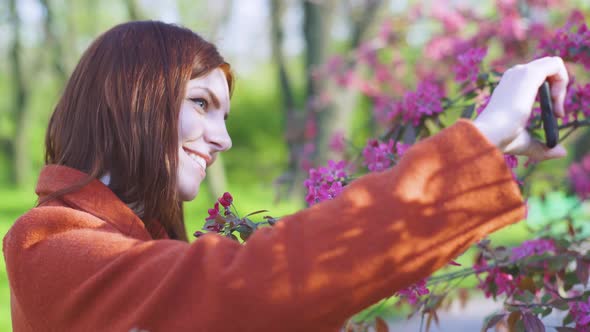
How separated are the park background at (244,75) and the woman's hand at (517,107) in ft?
2.71

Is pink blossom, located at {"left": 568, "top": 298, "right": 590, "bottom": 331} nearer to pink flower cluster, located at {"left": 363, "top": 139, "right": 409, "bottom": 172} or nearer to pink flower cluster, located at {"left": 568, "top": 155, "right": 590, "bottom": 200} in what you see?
pink flower cluster, located at {"left": 363, "top": 139, "right": 409, "bottom": 172}

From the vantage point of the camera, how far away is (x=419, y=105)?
1940 mm

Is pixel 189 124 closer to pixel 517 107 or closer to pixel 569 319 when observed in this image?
pixel 517 107

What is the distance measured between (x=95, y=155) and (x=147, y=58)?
21cm

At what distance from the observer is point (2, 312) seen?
5305 millimetres

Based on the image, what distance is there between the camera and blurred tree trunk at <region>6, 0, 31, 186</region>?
14.3m

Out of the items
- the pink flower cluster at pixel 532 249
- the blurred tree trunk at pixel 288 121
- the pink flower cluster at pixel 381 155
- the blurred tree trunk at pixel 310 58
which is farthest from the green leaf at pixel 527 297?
the blurred tree trunk at pixel 310 58

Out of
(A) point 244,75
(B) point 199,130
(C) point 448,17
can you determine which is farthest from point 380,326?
(A) point 244,75

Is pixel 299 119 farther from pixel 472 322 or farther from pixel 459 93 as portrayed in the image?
pixel 459 93

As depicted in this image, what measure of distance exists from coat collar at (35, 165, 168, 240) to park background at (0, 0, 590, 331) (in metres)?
0.48

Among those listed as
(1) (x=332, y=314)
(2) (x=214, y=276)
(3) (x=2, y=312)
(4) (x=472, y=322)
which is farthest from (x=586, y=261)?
(3) (x=2, y=312)

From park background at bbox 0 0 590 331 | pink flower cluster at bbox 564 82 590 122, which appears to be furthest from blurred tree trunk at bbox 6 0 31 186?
pink flower cluster at bbox 564 82 590 122

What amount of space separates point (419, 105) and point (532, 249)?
0.51 meters

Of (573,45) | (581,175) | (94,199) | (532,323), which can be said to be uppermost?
(581,175)
